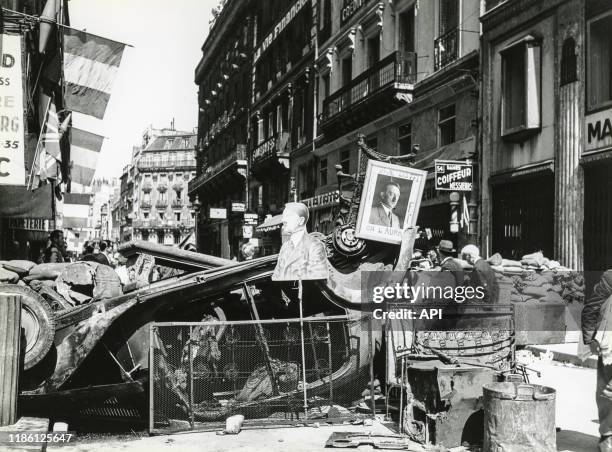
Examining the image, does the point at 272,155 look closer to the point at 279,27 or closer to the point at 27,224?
the point at 279,27

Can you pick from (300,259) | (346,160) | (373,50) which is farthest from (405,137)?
(300,259)

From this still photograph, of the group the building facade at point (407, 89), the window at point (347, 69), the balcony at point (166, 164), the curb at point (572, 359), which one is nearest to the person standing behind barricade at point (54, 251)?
the building facade at point (407, 89)

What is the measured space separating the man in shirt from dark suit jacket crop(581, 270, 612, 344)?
3274 mm

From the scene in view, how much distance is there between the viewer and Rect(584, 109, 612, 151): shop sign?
41.2ft

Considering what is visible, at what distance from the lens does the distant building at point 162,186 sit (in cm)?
9862

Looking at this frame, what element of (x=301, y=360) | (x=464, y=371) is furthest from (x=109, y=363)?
(x=464, y=371)

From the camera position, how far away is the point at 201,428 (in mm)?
6965

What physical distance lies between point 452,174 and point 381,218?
8050 millimetres

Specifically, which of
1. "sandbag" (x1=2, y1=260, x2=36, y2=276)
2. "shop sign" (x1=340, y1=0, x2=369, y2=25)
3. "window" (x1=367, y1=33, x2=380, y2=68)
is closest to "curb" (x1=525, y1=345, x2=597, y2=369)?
"sandbag" (x1=2, y1=260, x2=36, y2=276)

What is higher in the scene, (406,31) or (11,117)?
(406,31)

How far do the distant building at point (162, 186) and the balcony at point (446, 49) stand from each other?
79.0m

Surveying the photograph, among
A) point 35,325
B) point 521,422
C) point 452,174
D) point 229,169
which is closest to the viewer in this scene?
point 521,422

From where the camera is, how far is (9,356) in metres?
6.09

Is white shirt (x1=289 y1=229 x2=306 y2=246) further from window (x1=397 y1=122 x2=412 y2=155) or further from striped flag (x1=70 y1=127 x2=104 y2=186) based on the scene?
window (x1=397 y1=122 x2=412 y2=155)
